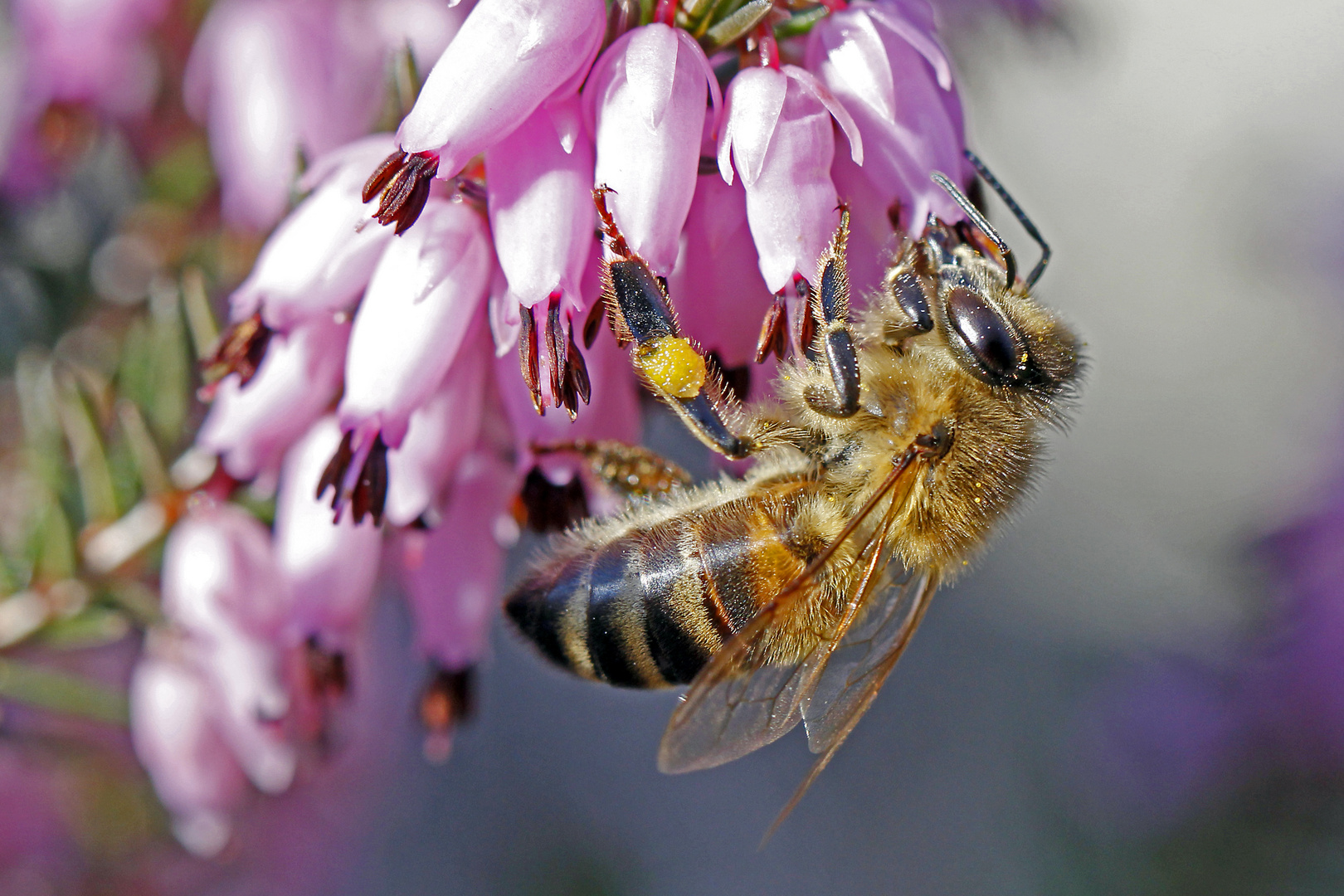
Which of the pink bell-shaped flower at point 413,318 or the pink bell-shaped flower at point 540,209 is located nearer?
the pink bell-shaped flower at point 540,209

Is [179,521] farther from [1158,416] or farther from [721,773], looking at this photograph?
[1158,416]

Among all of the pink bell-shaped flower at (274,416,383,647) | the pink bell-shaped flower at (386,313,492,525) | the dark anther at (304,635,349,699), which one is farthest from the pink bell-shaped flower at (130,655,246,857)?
the pink bell-shaped flower at (386,313,492,525)

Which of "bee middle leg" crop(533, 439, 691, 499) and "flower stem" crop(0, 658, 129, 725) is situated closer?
"bee middle leg" crop(533, 439, 691, 499)

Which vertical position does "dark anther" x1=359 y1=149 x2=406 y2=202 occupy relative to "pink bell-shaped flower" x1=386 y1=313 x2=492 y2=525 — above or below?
above

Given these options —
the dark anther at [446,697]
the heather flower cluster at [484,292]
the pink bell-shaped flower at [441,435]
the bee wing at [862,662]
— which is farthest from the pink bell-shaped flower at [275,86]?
the bee wing at [862,662]

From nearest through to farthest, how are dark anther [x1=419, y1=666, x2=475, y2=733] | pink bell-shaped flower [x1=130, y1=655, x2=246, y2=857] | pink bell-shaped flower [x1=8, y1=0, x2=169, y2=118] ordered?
1. dark anther [x1=419, y1=666, x2=475, y2=733]
2. pink bell-shaped flower [x1=130, y1=655, x2=246, y2=857]
3. pink bell-shaped flower [x1=8, y1=0, x2=169, y2=118]

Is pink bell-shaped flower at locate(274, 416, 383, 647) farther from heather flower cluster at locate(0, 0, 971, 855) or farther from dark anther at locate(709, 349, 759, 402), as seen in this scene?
dark anther at locate(709, 349, 759, 402)

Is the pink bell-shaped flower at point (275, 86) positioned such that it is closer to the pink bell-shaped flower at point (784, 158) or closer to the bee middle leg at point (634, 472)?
the bee middle leg at point (634, 472)
